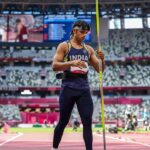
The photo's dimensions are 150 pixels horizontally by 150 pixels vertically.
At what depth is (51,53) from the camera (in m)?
62.1

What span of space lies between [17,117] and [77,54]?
48408mm

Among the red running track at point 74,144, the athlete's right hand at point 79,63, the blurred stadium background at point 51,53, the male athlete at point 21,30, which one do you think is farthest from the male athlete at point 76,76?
the male athlete at point 21,30

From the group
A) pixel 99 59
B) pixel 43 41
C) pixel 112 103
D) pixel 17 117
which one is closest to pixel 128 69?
pixel 112 103

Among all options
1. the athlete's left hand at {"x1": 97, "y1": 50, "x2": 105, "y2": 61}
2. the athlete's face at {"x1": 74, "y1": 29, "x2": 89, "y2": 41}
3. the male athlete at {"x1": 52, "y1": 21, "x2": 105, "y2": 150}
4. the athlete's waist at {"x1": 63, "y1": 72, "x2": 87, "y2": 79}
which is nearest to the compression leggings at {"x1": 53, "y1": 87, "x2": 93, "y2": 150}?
the male athlete at {"x1": 52, "y1": 21, "x2": 105, "y2": 150}

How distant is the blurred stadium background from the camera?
2179 inches

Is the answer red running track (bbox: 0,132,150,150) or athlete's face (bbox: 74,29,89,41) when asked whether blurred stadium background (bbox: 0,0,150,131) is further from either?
athlete's face (bbox: 74,29,89,41)

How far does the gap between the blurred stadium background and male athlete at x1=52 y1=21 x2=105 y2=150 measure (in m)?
44.5

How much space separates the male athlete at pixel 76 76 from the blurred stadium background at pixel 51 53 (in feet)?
146

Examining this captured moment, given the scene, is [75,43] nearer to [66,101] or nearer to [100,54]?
[100,54]

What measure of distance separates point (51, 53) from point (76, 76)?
5555 cm

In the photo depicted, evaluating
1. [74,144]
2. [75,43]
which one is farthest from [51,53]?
[75,43]

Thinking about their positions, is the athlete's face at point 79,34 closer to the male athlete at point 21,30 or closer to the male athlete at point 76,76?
the male athlete at point 76,76

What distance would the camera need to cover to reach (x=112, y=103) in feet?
183

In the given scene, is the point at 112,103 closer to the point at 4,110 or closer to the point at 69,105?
the point at 4,110
